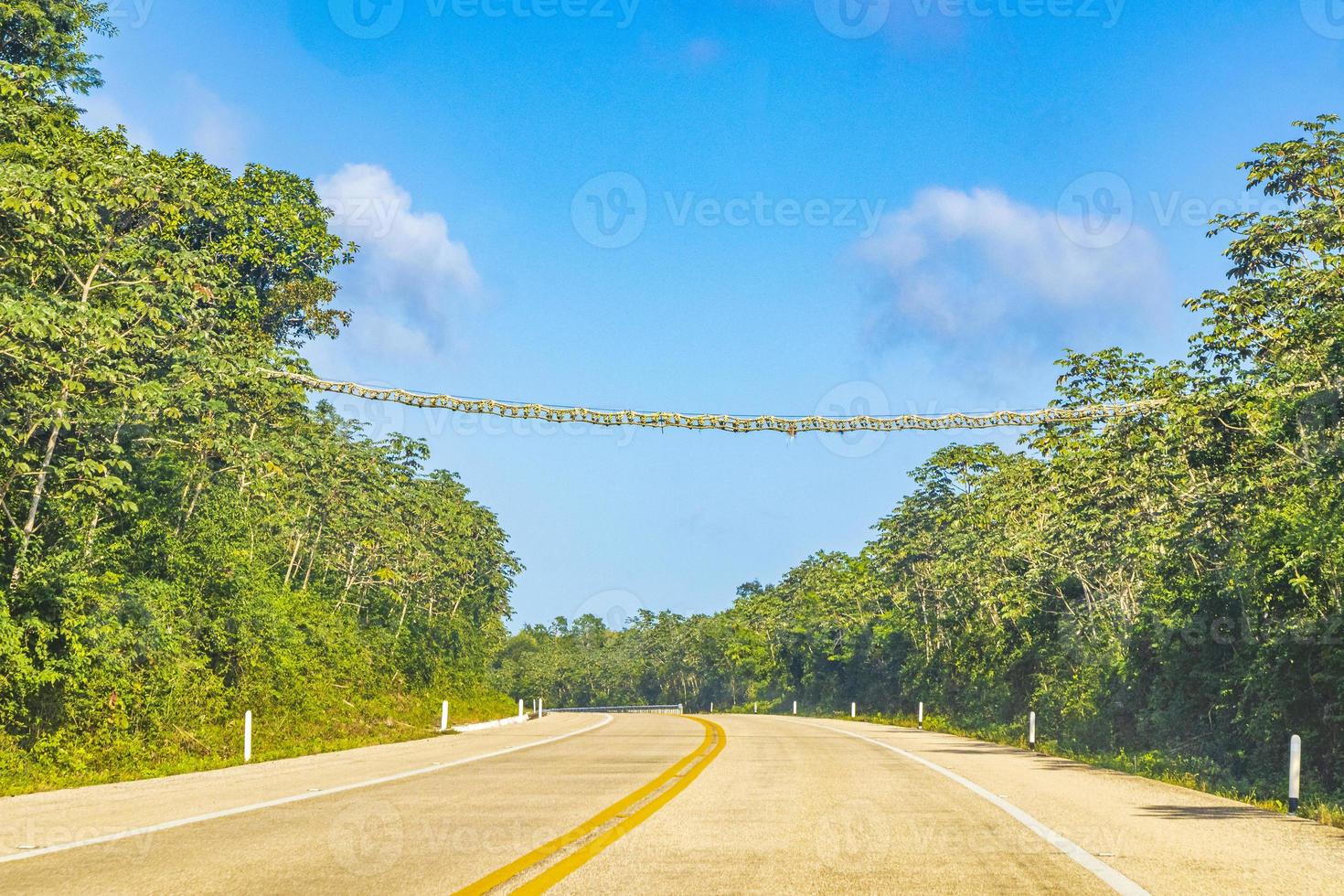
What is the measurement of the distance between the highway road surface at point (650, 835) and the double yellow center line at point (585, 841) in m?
0.04

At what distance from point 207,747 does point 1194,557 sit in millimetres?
21057

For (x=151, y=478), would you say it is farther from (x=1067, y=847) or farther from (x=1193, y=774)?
(x=1193, y=774)

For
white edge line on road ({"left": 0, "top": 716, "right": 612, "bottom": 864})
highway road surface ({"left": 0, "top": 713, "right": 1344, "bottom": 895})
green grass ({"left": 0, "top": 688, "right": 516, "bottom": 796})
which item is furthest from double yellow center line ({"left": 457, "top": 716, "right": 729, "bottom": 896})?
green grass ({"left": 0, "top": 688, "right": 516, "bottom": 796})

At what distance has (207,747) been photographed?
75.6 feet

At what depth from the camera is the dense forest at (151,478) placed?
59.4ft

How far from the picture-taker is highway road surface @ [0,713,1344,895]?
7570mm

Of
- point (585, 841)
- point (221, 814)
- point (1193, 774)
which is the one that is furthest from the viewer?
point (1193, 774)

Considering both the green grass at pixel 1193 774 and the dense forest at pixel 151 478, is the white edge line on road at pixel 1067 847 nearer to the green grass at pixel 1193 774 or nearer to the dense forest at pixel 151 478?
the green grass at pixel 1193 774

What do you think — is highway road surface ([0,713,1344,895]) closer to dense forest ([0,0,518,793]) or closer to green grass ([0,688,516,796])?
green grass ([0,688,516,796])

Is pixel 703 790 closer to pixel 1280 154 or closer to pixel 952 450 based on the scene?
pixel 1280 154

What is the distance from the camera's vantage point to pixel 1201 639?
2533 centimetres

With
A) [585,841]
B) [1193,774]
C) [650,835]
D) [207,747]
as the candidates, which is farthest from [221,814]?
[1193,774]

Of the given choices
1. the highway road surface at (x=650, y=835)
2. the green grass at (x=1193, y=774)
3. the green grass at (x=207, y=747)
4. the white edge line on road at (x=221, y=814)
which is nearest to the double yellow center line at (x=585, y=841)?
the highway road surface at (x=650, y=835)

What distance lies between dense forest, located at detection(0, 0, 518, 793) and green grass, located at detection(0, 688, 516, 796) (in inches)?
3.5
